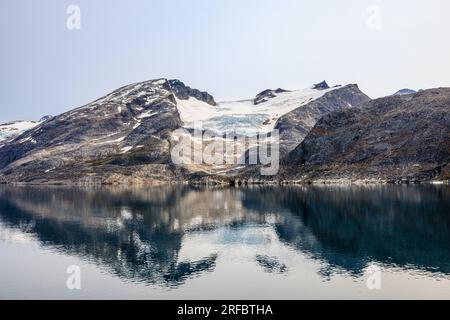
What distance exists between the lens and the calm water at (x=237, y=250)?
62219mm

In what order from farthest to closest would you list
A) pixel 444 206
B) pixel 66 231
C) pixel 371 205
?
pixel 371 205 < pixel 444 206 < pixel 66 231

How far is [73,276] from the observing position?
71188mm

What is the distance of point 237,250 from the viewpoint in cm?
9031

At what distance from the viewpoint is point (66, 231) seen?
394 ft

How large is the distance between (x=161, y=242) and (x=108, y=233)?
19152mm

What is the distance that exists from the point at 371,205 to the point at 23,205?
133945 mm

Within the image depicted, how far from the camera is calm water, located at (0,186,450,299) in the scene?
6222 centimetres

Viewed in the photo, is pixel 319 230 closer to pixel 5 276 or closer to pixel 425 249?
pixel 425 249

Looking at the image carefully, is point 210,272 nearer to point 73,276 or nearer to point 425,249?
point 73,276

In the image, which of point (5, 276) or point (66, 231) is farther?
point (66, 231)
